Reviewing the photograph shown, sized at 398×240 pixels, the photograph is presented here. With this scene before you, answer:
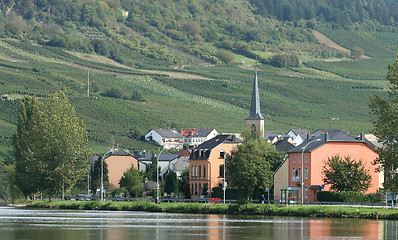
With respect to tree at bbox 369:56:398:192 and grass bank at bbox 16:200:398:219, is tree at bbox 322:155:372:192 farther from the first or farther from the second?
tree at bbox 369:56:398:192

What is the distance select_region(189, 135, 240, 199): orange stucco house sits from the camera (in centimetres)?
11138

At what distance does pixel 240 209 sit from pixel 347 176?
13.7 meters

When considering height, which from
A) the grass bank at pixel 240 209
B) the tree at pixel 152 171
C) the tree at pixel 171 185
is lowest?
the grass bank at pixel 240 209

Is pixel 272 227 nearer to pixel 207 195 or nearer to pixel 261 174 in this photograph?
pixel 261 174

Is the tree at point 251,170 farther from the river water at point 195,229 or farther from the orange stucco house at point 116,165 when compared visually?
the orange stucco house at point 116,165

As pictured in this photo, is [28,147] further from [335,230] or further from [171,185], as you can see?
[335,230]

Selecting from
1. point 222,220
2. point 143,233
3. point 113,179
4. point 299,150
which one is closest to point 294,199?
point 299,150

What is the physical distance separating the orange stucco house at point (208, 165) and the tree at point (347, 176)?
2618cm

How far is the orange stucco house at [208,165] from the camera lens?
111 metres

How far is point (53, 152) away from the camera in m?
96.5

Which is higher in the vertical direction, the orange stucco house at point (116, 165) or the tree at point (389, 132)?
the tree at point (389, 132)

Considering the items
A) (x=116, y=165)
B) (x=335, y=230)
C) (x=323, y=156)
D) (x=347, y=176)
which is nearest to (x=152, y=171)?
(x=116, y=165)

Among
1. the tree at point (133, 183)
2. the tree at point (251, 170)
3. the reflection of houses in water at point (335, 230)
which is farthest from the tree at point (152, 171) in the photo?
the reflection of houses in water at point (335, 230)

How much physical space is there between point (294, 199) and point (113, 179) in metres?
58.1
